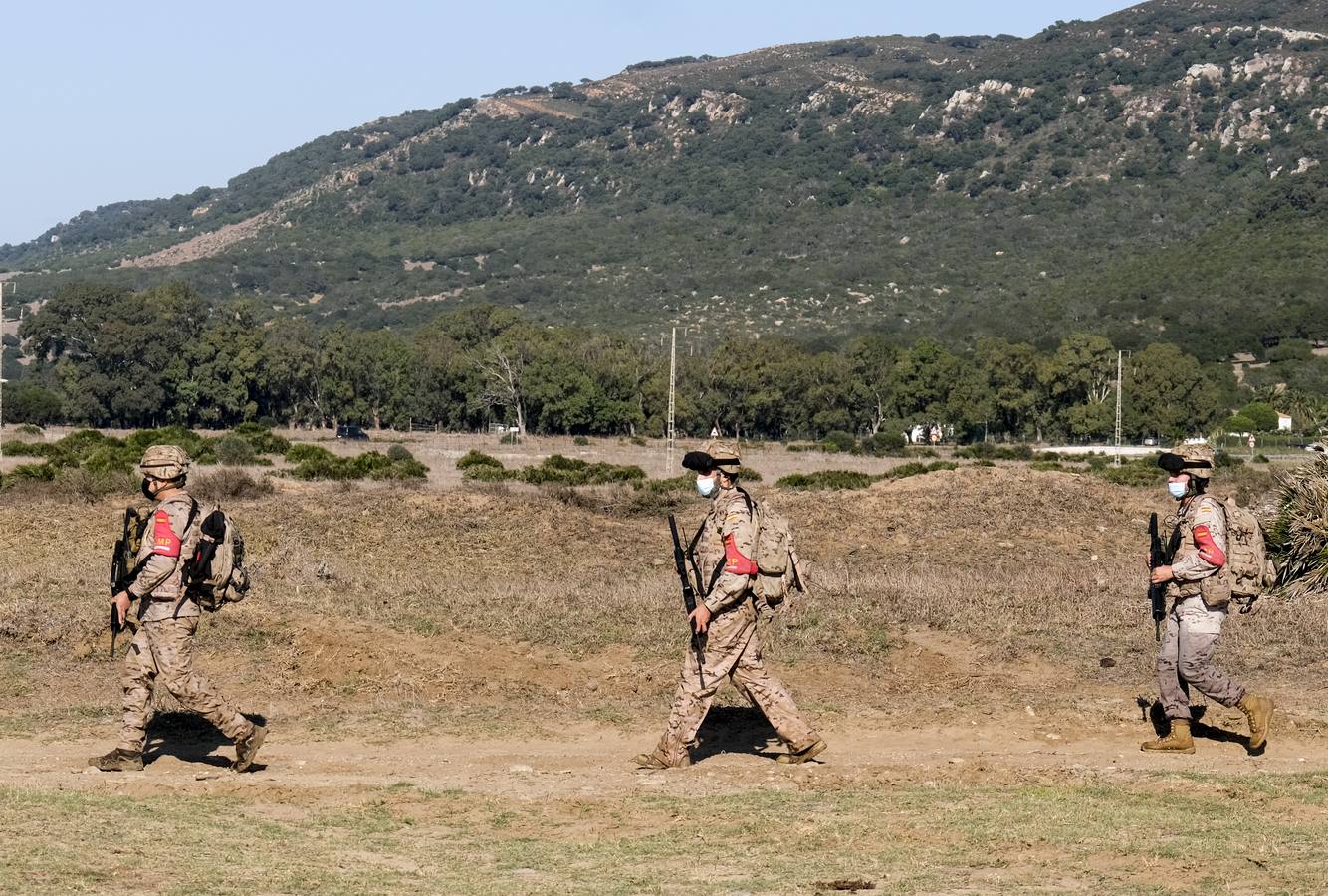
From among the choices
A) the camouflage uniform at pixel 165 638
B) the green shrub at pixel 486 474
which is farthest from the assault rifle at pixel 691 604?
the green shrub at pixel 486 474

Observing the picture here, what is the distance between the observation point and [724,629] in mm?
10289

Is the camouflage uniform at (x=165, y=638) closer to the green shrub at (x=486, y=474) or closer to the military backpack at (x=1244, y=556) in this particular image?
the military backpack at (x=1244, y=556)

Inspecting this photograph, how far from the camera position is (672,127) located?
198000 mm

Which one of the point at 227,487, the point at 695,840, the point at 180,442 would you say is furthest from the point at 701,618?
the point at 180,442

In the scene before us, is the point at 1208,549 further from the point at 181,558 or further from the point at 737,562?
the point at 181,558

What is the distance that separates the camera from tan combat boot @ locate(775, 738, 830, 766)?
1062 cm

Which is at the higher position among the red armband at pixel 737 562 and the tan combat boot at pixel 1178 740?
the red armband at pixel 737 562

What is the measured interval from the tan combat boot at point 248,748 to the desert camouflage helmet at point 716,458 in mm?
3098

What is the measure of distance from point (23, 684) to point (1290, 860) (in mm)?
9621

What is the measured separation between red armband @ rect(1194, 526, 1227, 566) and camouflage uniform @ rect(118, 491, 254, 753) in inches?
239

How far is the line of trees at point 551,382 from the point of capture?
2776 inches

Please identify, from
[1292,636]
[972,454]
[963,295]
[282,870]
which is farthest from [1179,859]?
[963,295]

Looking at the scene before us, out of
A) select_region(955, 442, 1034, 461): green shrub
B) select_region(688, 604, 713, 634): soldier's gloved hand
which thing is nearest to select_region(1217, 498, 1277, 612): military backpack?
select_region(688, 604, 713, 634): soldier's gloved hand

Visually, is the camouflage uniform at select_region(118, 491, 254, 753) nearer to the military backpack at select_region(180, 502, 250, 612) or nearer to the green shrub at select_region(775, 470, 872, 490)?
the military backpack at select_region(180, 502, 250, 612)
